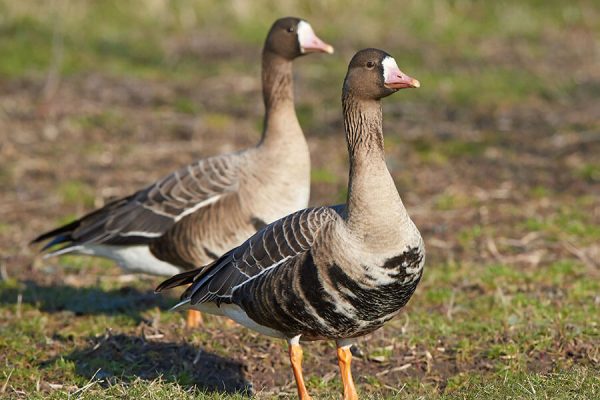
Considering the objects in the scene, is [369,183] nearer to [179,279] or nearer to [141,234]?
[179,279]

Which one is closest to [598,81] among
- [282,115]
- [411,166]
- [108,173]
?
[411,166]

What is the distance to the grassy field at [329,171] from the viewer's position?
705 centimetres

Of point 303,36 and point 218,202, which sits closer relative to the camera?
point 218,202

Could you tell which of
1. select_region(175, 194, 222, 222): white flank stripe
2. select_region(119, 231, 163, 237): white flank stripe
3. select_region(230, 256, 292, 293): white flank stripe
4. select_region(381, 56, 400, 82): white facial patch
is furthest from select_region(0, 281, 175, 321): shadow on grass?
select_region(381, 56, 400, 82): white facial patch

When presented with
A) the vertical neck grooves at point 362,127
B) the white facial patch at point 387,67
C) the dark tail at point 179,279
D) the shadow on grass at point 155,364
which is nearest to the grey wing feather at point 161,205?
the shadow on grass at point 155,364

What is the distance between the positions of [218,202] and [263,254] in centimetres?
191

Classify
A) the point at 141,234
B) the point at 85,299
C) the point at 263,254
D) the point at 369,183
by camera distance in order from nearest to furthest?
1. the point at 369,183
2. the point at 263,254
3. the point at 141,234
4. the point at 85,299

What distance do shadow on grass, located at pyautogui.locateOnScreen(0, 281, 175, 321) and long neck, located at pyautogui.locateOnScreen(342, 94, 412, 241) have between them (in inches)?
129

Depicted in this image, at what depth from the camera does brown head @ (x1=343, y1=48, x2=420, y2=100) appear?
18.9ft

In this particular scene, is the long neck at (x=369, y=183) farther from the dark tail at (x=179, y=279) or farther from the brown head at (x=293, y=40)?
the brown head at (x=293, y=40)

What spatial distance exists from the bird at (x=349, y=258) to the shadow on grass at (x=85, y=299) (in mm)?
2608

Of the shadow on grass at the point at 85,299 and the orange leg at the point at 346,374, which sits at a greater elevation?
the orange leg at the point at 346,374

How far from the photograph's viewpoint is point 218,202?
7879mm

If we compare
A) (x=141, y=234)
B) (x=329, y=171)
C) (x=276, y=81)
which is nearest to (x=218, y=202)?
(x=141, y=234)
